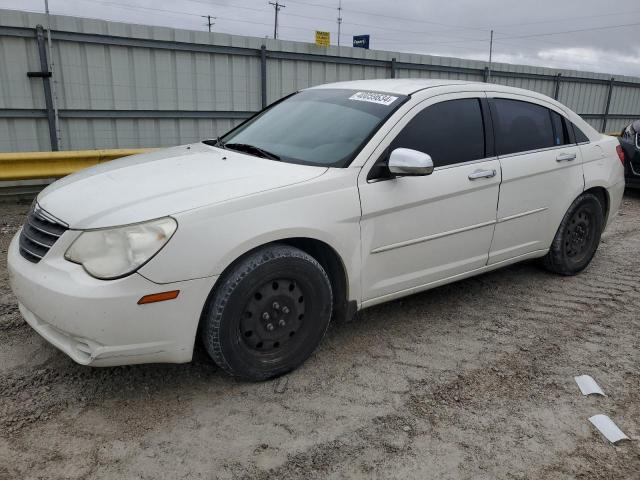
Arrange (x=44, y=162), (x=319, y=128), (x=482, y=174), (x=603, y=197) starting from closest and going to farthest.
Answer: (x=319, y=128) < (x=482, y=174) < (x=603, y=197) < (x=44, y=162)

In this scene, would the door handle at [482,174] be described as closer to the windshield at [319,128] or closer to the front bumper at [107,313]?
the windshield at [319,128]

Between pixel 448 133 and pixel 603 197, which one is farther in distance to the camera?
pixel 603 197

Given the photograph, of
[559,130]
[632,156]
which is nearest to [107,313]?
[559,130]

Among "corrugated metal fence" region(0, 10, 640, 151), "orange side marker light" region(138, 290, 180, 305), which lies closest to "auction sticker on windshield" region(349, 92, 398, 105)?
"orange side marker light" region(138, 290, 180, 305)

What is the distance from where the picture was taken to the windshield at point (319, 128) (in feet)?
11.0

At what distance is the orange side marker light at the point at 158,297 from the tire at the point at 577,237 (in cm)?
332

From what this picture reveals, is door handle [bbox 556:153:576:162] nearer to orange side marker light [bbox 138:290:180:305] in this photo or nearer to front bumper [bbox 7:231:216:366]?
front bumper [bbox 7:231:216:366]

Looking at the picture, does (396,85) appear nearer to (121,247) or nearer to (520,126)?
(520,126)

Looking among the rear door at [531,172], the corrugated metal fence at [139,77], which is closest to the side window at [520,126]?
the rear door at [531,172]

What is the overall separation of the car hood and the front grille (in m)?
0.04

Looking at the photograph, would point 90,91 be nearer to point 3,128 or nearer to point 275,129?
point 3,128

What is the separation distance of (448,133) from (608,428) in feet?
6.57

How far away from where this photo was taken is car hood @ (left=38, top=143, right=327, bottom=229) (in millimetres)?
2674

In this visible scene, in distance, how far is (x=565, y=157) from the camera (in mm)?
4422
